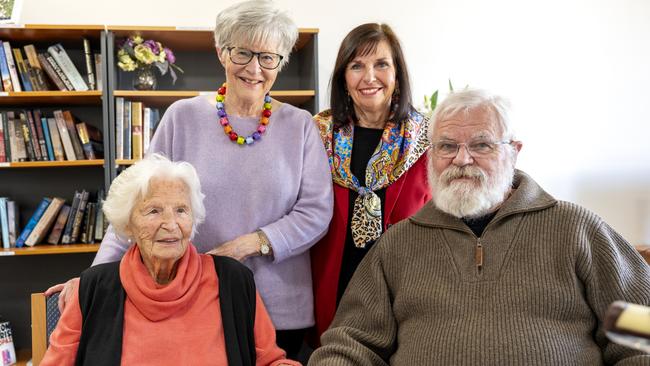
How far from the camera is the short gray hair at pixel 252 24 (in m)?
1.91

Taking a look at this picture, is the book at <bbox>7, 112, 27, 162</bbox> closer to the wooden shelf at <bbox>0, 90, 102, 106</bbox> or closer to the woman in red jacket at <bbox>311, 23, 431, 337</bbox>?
the wooden shelf at <bbox>0, 90, 102, 106</bbox>

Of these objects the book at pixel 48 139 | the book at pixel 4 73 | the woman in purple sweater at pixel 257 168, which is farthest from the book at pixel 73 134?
the woman in purple sweater at pixel 257 168

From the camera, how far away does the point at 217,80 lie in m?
4.08

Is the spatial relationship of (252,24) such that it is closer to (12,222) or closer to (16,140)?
(16,140)

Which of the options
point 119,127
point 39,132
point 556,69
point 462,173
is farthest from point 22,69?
point 556,69

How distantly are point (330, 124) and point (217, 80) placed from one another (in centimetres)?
199

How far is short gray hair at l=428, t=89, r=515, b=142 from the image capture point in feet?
5.99

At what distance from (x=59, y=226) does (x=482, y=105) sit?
9.30 ft

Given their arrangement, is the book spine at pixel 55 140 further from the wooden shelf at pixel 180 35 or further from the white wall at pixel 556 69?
the white wall at pixel 556 69

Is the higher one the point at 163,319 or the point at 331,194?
the point at 331,194

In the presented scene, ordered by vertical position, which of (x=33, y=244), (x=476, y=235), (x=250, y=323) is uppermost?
(x=476, y=235)

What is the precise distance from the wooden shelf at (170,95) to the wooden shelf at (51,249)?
2.94ft

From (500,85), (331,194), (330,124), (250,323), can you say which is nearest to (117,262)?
(250,323)

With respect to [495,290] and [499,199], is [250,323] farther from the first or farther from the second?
[499,199]
